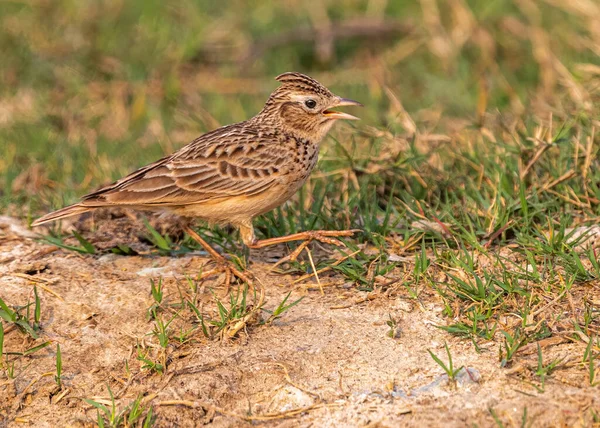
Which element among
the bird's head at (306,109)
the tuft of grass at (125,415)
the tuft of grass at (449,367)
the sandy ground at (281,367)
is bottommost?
the tuft of grass at (125,415)

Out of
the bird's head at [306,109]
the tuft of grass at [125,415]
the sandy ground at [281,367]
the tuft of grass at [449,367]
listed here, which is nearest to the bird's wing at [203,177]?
the bird's head at [306,109]

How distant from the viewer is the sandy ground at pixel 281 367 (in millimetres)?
4172

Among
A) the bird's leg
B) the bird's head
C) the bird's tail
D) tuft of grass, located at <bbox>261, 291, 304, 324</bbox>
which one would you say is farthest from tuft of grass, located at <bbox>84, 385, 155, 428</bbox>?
the bird's head

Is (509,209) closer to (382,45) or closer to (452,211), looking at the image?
(452,211)

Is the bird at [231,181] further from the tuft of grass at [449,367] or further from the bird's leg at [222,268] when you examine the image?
the tuft of grass at [449,367]

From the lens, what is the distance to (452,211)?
19.4ft

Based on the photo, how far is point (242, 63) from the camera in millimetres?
9805

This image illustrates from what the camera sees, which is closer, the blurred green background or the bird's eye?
the bird's eye

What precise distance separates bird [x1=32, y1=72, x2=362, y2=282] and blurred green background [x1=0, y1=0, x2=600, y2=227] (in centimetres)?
188

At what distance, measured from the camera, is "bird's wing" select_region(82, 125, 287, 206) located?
5.43 m

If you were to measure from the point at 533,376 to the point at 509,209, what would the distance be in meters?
1.64

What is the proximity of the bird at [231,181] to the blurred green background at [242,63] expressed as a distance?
188cm

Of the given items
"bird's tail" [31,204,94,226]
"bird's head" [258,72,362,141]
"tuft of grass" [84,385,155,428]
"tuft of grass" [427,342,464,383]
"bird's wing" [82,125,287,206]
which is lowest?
"tuft of grass" [84,385,155,428]

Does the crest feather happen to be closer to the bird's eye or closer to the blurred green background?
the bird's eye
